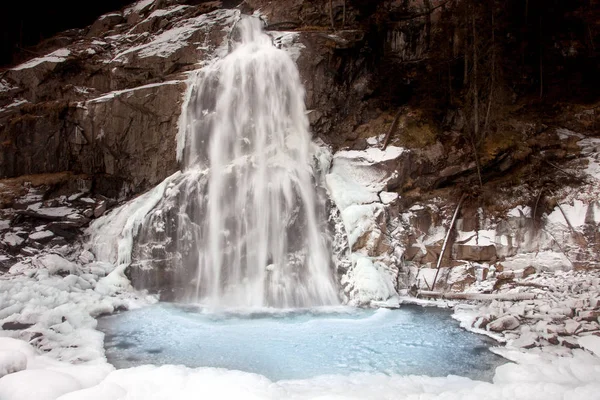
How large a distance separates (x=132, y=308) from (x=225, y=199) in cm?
373

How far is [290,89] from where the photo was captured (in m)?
13.1

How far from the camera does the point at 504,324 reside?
24.3 feet

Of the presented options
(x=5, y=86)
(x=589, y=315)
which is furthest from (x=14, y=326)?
(x=5, y=86)

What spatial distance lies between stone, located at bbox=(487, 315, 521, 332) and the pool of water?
0.43 metres

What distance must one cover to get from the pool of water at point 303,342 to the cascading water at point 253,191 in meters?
1.18

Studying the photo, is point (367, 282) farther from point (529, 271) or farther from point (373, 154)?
point (373, 154)

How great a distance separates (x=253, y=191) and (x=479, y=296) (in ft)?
20.9

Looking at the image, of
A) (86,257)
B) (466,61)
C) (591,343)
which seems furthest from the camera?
(466,61)

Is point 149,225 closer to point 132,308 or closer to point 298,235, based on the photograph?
point 132,308

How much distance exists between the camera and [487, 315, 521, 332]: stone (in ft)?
24.1

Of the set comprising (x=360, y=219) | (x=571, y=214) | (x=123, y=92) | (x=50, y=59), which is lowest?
(x=360, y=219)

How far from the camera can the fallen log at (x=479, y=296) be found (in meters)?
8.71

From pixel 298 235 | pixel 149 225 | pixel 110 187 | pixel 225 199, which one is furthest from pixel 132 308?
pixel 110 187

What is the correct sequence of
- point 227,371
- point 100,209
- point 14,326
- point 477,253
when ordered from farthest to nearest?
point 100,209, point 477,253, point 14,326, point 227,371
